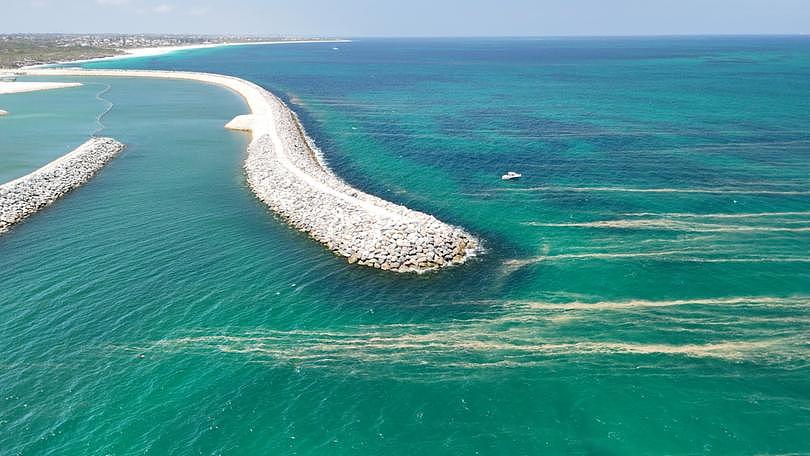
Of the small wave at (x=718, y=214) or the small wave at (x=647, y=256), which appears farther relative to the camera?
the small wave at (x=718, y=214)

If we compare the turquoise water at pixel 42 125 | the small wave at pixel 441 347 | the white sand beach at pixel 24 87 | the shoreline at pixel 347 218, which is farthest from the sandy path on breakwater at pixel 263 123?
the white sand beach at pixel 24 87

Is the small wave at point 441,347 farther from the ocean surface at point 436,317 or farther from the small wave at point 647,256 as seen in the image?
the small wave at point 647,256

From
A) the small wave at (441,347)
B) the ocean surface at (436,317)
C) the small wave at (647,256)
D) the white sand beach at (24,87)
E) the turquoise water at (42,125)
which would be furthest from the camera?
the white sand beach at (24,87)

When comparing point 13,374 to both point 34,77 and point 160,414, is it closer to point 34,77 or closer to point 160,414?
point 160,414

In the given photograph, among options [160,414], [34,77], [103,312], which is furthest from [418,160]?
[34,77]

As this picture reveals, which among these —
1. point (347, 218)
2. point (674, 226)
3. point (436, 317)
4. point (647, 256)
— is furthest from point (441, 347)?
point (674, 226)

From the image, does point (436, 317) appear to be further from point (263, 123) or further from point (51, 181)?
point (263, 123)
